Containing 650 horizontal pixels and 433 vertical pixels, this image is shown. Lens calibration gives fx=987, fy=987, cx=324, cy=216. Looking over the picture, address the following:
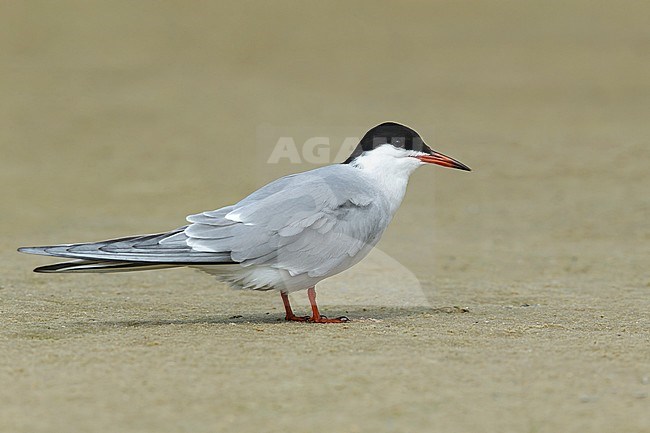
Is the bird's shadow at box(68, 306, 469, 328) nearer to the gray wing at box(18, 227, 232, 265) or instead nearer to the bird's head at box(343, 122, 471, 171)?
the gray wing at box(18, 227, 232, 265)

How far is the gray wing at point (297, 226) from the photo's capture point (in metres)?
4.70

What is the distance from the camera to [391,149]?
5281 millimetres

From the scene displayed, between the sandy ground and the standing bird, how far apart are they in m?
0.28

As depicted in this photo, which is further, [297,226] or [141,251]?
[297,226]

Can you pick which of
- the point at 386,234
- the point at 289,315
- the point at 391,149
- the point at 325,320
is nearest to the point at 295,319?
the point at 289,315

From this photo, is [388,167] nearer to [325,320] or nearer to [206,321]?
[325,320]

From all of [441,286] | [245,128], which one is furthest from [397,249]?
[245,128]

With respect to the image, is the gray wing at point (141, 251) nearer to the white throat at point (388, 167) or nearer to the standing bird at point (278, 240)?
the standing bird at point (278, 240)

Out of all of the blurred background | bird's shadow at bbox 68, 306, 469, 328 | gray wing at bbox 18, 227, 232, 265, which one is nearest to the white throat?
bird's shadow at bbox 68, 306, 469, 328

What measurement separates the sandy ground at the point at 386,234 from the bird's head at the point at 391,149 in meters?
0.83

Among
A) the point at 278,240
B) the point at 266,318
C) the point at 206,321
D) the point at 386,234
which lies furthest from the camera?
the point at 386,234

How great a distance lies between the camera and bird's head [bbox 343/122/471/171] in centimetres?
527

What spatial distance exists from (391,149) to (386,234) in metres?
3.96

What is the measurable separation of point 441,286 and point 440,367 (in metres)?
3.01
